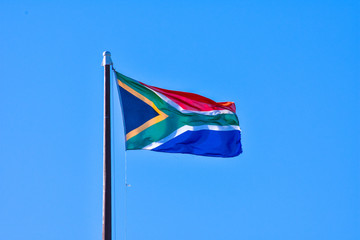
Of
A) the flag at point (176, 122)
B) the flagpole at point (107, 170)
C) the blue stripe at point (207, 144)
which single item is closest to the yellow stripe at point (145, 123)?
the flag at point (176, 122)

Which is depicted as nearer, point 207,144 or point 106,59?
point 106,59

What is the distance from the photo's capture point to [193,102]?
53.5ft

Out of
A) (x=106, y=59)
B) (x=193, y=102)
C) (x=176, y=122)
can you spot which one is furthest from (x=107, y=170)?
(x=193, y=102)

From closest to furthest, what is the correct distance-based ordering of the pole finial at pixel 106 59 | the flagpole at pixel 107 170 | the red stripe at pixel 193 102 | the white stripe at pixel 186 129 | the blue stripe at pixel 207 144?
1. the flagpole at pixel 107 170
2. the pole finial at pixel 106 59
3. the white stripe at pixel 186 129
4. the blue stripe at pixel 207 144
5. the red stripe at pixel 193 102

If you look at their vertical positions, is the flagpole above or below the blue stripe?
below

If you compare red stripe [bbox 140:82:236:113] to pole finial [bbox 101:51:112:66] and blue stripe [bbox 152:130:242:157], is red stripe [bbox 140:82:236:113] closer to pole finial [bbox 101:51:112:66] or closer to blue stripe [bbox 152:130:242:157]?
blue stripe [bbox 152:130:242:157]

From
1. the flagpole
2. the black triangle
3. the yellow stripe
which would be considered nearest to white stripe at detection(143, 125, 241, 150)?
the yellow stripe

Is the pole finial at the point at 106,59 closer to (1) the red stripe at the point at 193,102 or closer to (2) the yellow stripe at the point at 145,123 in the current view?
(2) the yellow stripe at the point at 145,123

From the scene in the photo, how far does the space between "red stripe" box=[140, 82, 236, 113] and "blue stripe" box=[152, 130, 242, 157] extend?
2.44 ft

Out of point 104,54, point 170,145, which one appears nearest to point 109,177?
point 104,54

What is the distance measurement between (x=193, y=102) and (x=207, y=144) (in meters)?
1.28

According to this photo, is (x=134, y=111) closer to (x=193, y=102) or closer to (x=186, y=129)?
(x=186, y=129)

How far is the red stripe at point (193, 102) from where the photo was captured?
1584cm

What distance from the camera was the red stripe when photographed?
→ 52.0 feet
